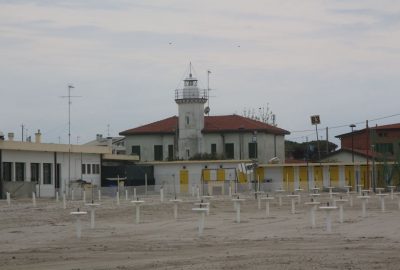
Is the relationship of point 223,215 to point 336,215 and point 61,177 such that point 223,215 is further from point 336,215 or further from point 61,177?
point 61,177

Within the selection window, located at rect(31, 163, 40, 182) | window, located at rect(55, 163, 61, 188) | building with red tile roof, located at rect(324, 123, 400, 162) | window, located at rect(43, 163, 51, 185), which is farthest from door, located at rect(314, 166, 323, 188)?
window, located at rect(31, 163, 40, 182)

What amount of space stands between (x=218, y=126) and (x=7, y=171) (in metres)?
33.8

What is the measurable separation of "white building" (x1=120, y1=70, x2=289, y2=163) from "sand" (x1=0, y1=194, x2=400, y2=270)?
5210 centimetres

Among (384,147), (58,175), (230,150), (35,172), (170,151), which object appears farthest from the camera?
(384,147)

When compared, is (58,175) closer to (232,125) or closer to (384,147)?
(232,125)

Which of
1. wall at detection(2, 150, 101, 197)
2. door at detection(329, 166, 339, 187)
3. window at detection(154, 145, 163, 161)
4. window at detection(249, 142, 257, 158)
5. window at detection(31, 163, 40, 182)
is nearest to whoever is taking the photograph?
wall at detection(2, 150, 101, 197)

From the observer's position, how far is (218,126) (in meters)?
87.0

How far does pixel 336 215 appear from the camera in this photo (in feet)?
103

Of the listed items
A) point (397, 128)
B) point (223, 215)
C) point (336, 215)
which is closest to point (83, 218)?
point (223, 215)

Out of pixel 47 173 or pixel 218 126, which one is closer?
pixel 47 173

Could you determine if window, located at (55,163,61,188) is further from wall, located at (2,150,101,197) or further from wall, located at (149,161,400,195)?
wall, located at (149,161,400,195)

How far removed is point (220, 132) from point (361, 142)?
21.2 metres

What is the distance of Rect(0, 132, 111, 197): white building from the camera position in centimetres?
5584

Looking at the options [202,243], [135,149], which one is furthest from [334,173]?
[202,243]
